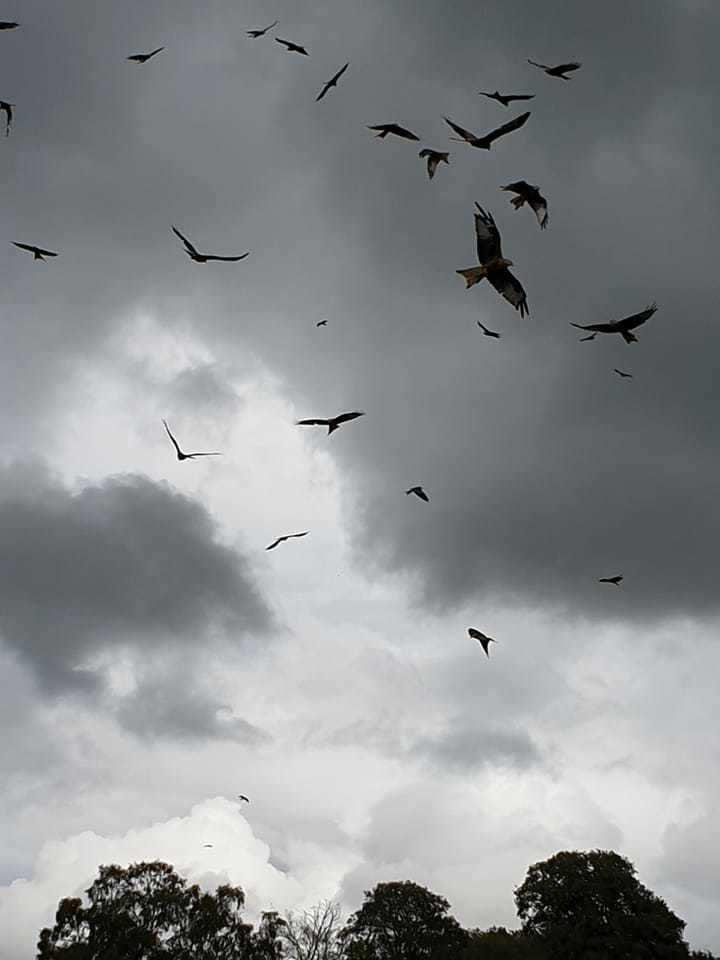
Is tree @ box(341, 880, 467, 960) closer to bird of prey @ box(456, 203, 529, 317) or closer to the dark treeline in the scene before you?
the dark treeline

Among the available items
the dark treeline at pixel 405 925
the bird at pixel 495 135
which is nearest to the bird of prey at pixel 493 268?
the bird at pixel 495 135

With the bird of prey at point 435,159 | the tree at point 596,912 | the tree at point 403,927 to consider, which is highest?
the bird of prey at point 435,159

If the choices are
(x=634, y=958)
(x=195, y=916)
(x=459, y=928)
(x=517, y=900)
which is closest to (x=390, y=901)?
(x=459, y=928)

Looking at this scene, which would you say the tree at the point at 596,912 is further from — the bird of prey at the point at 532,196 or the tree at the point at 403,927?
the bird of prey at the point at 532,196

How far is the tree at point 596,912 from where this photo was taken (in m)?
65.2

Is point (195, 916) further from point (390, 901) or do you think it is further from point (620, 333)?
point (620, 333)

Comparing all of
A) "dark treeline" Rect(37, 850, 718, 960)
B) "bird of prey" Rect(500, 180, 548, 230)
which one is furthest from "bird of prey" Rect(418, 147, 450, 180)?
"dark treeline" Rect(37, 850, 718, 960)

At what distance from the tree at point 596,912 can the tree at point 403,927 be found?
7496 mm

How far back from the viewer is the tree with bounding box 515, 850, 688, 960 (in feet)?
214

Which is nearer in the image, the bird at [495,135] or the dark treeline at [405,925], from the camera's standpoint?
the bird at [495,135]

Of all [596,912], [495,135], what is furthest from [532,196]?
[596,912]

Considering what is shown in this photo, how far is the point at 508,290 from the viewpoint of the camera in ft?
39.0

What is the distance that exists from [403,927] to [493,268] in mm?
75488

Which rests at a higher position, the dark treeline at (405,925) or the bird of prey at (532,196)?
the bird of prey at (532,196)
